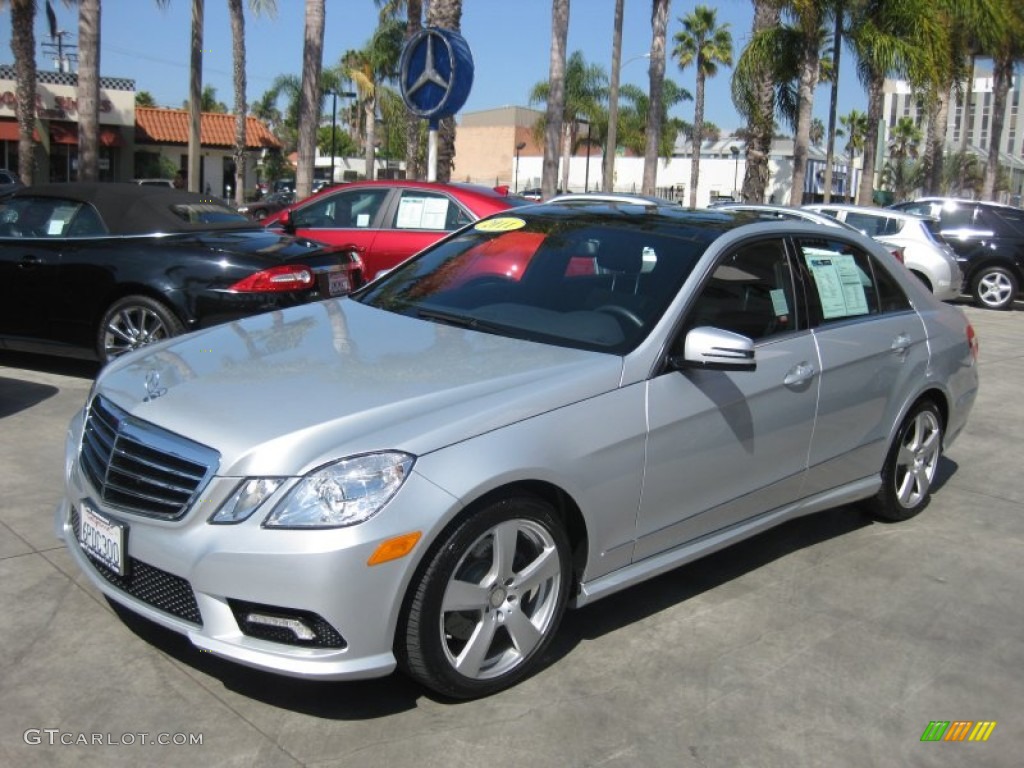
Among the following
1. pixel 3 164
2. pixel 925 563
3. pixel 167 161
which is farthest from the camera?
pixel 167 161

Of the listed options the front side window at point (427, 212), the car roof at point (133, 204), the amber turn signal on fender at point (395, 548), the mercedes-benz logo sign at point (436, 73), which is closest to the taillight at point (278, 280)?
the car roof at point (133, 204)

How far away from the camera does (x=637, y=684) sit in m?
3.57

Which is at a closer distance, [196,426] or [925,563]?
[196,426]

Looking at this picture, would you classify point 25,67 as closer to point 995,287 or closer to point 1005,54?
point 995,287

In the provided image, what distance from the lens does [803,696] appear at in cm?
357

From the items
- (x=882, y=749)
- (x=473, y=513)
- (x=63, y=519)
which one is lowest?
(x=882, y=749)

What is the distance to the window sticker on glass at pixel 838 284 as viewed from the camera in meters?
4.75

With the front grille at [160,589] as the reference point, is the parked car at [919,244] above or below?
above

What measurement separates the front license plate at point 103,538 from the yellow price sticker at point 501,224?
7.64 feet

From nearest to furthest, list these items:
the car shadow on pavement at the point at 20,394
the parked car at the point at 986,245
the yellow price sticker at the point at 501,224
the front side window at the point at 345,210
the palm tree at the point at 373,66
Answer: the yellow price sticker at the point at 501,224 → the car shadow on pavement at the point at 20,394 → the front side window at the point at 345,210 → the parked car at the point at 986,245 → the palm tree at the point at 373,66

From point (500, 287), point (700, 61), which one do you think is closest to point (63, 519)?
point (500, 287)

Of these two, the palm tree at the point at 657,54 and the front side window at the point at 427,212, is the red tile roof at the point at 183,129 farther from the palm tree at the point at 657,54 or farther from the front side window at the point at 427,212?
the front side window at the point at 427,212

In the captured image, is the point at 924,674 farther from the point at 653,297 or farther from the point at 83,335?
the point at 83,335

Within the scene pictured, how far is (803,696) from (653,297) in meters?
1.58
